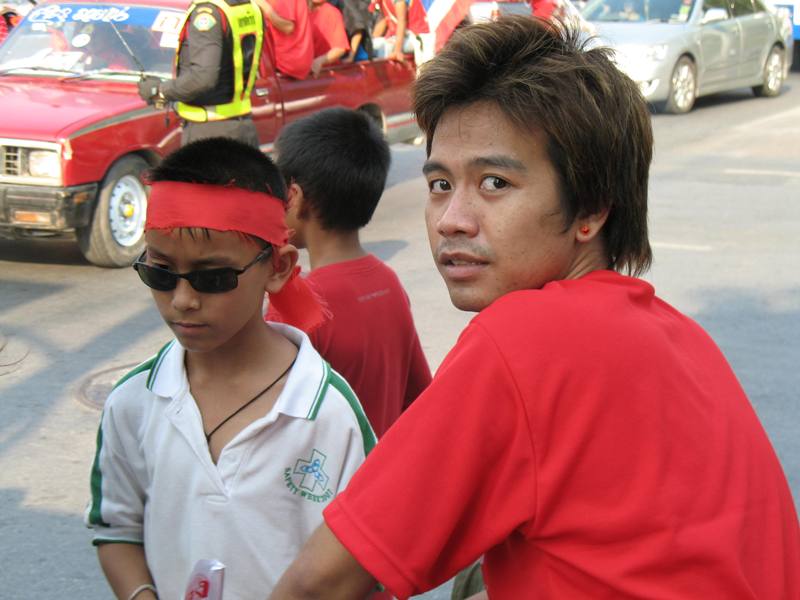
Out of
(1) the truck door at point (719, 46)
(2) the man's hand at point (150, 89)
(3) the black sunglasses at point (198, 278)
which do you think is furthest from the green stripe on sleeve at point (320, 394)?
(1) the truck door at point (719, 46)

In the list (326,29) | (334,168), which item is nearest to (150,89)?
(326,29)

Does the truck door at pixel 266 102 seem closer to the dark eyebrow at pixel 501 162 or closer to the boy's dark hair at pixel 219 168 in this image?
the boy's dark hair at pixel 219 168

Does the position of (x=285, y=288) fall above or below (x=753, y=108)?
above

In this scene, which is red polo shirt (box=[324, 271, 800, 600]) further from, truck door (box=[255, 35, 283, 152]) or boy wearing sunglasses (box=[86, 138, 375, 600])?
truck door (box=[255, 35, 283, 152])

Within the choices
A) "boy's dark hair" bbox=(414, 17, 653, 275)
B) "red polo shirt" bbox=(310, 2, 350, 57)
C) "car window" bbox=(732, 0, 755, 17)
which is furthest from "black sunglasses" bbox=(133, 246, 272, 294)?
"car window" bbox=(732, 0, 755, 17)

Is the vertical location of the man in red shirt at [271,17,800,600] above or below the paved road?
above

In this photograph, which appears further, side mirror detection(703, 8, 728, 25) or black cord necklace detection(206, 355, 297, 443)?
side mirror detection(703, 8, 728, 25)

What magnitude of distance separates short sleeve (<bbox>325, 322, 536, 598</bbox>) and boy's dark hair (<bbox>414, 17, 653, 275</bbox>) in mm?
345

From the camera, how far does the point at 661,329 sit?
172 cm

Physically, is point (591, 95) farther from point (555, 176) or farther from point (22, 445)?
point (22, 445)

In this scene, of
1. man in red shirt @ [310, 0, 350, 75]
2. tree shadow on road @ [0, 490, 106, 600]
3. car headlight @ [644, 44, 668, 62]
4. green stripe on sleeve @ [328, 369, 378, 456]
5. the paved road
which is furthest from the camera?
car headlight @ [644, 44, 668, 62]

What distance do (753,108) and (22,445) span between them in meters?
14.7

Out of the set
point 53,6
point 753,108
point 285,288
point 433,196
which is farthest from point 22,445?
point 753,108

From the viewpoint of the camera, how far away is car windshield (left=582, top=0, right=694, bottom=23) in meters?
17.5
